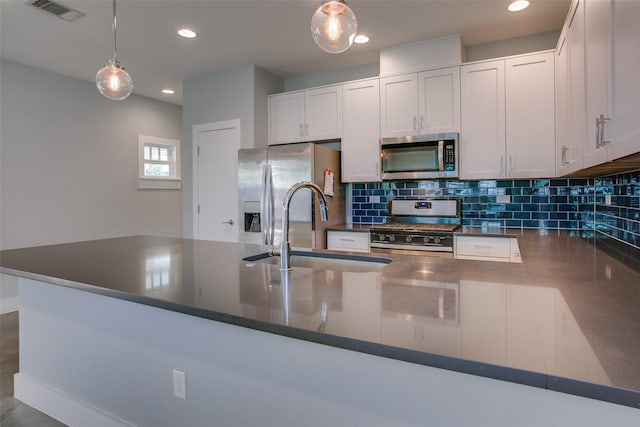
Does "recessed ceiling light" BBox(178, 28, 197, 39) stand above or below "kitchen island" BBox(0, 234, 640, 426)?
above

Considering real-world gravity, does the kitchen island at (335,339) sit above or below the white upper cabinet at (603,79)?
below

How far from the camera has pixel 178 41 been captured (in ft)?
11.3

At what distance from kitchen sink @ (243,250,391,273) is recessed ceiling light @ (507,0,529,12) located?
2346 mm

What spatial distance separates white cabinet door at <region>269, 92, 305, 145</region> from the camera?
158 inches

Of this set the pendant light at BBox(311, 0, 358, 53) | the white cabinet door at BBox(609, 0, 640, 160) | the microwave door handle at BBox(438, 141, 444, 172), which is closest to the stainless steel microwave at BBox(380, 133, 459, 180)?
the microwave door handle at BBox(438, 141, 444, 172)

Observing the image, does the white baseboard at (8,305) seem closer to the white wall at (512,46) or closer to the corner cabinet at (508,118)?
the corner cabinet at (508,118)

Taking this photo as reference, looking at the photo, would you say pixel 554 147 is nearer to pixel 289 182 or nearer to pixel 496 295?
pixel 289 182

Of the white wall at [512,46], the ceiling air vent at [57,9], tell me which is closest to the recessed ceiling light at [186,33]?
the ceiling air vent at [57,9]

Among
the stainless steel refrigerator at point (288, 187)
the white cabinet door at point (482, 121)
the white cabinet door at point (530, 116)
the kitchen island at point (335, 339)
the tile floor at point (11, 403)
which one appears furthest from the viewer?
the stainless steel refrigerator at point (288, 187)

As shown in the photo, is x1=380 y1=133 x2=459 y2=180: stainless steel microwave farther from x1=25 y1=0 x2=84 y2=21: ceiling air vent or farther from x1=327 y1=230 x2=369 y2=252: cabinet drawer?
x1=25 y1=0 x2=84 y2=21: ceiling air vent

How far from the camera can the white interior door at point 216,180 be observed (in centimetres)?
421

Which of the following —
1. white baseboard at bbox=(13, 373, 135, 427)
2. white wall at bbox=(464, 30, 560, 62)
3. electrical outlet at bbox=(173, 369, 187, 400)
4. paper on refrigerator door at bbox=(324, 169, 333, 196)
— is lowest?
white baseboard at bbox=(13, 373, 135, 427)

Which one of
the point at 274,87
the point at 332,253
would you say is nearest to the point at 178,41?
the point at 274,87

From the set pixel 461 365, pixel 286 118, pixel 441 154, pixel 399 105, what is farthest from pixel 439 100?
pixel 461 365
